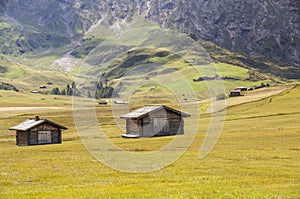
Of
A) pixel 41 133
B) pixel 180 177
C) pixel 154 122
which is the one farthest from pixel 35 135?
pixel 180 177

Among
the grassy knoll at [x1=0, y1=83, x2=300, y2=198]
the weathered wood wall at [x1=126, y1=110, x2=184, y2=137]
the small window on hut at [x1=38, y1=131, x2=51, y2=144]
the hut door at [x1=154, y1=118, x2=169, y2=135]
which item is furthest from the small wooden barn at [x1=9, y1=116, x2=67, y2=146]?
the grassy knoll at [x1=0, y1=83, x2=300, y2=198]

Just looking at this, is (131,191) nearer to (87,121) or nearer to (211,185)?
(211,185)

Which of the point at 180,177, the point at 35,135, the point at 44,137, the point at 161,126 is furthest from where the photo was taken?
the point at 161,126

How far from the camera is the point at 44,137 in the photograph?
96.7 meters

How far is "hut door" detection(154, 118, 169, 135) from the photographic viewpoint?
99125 mm

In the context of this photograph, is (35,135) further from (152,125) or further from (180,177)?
(180,177)

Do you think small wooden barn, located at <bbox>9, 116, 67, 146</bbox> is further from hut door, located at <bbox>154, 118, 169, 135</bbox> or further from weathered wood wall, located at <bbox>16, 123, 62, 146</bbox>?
hut door, located at <bbox>154, 118, 169, 135</bbox>

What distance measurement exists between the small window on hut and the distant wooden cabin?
51.8 feet

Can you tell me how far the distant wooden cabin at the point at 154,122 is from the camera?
97250 millimetres

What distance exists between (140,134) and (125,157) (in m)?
43.0

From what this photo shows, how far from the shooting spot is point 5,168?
4519 cm

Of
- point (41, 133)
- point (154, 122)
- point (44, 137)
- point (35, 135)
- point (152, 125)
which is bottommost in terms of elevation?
point (44, 137)

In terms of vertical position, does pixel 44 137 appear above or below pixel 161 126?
below

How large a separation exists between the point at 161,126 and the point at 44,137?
82.6 ft
